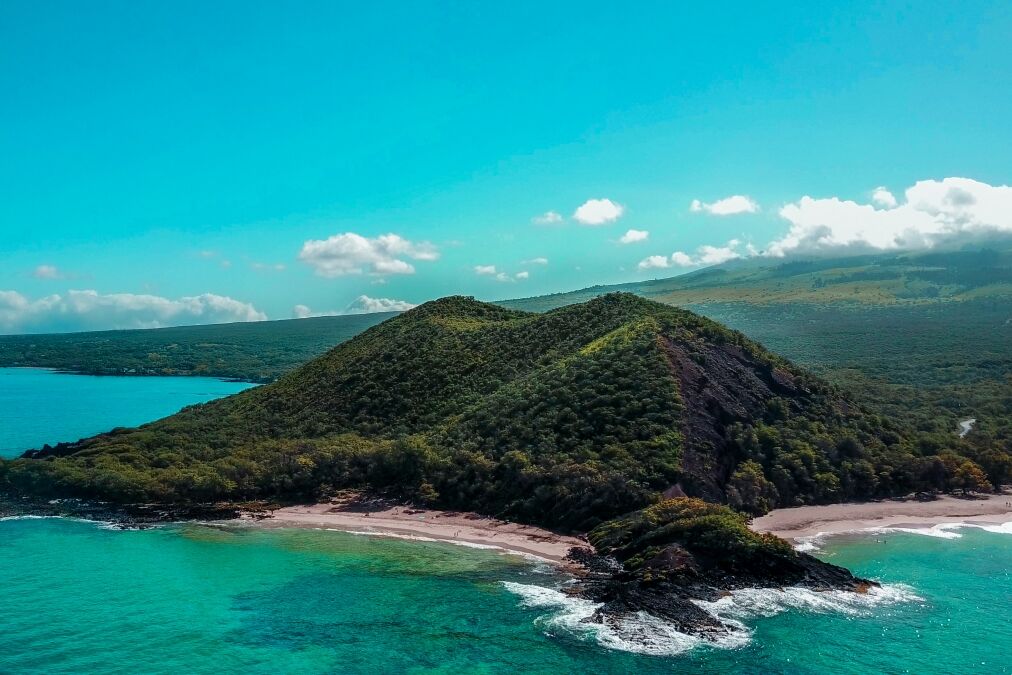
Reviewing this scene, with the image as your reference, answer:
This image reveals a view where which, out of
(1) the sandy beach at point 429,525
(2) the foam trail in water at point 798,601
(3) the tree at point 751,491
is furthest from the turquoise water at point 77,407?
(2) the foam trail in water at point 798,601

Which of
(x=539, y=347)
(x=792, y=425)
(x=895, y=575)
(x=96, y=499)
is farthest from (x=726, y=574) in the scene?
(x=96, y=499)

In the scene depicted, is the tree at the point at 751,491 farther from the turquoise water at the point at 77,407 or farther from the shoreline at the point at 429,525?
the turquoise water at the point at 77,407

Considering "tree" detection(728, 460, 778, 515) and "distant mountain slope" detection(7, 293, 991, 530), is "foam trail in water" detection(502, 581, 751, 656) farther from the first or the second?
"tree" detection(728, 460, 778, 515)

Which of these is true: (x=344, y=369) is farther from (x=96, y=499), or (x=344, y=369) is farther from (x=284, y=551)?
(x=284, y=551)

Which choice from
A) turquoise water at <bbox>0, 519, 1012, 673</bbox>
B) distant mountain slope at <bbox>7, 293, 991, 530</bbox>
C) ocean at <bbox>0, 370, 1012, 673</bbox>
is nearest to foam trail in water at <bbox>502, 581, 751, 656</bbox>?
ocean at <bbox>0, 370, 1012, 673</bbox>

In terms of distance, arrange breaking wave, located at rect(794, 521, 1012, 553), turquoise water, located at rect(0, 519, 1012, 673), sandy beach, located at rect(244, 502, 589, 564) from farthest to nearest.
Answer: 1. breaking wave, located at rect(794, 521, 1012, 553)
2. sandy beach, located at rect(244, 502, 589, 564)
3. turquoise water, located at rect(0, 519, 1012, 673)
